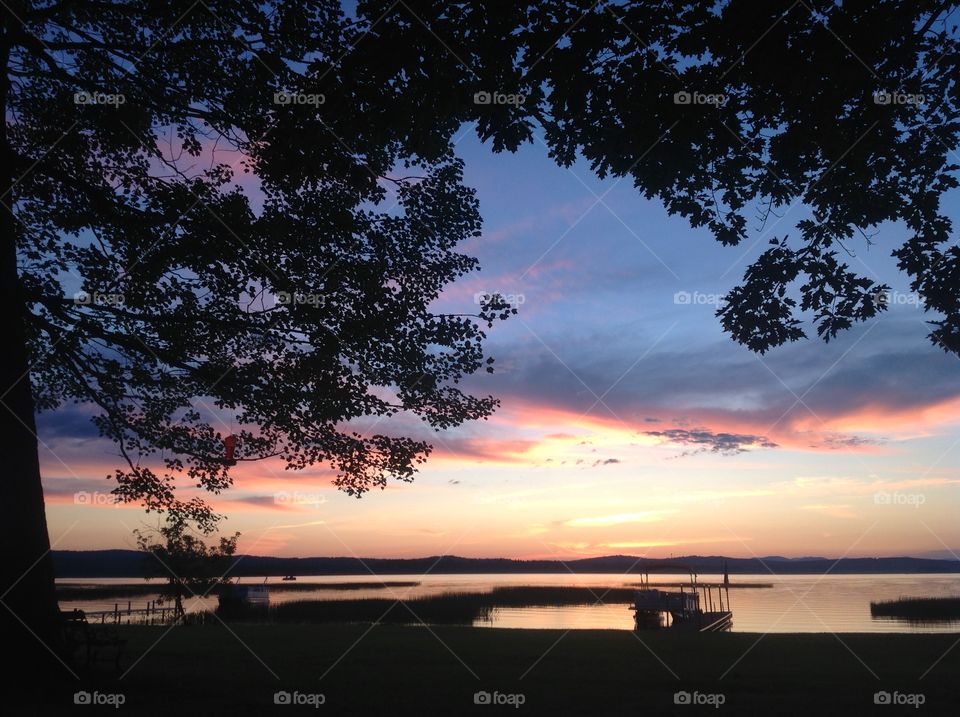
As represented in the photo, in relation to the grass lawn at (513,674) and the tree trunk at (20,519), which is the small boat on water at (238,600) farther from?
the tree trunk at (20,519)

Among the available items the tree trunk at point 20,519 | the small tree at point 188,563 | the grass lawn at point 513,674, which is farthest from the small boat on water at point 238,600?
the tree trunk at point 20,519

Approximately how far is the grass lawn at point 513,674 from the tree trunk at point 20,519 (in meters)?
0.90

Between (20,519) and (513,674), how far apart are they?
357 inches

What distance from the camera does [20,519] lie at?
12.5 metres

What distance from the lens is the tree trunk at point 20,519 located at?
480 inches

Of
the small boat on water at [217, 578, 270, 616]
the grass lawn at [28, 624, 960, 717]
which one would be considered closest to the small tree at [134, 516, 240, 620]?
the small boat on water at [217, 578, 270, 616]

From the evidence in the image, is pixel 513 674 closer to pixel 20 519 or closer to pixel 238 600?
pixel 20 519

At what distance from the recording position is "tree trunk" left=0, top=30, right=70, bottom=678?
12.2 meters

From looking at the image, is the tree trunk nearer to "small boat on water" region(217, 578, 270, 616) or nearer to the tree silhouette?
the tree silhouette

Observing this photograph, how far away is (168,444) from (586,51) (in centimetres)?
1116

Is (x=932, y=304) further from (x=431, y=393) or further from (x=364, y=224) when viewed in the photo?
(x=364, y=224)

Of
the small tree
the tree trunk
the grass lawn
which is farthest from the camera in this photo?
the small tree

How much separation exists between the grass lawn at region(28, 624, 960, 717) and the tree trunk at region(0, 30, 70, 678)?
0.90 m

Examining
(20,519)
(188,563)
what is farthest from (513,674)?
(188,563)
